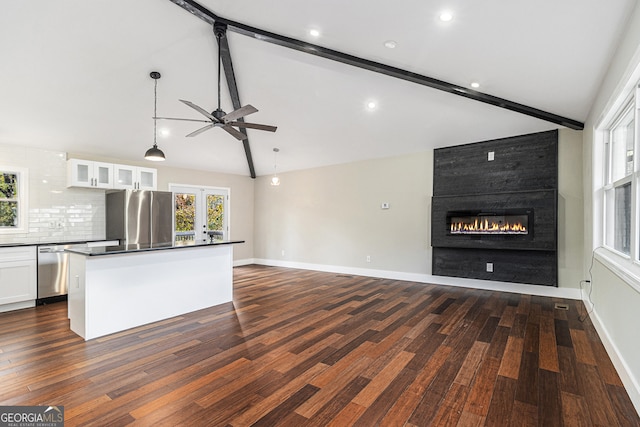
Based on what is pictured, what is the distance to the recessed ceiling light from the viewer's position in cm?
264

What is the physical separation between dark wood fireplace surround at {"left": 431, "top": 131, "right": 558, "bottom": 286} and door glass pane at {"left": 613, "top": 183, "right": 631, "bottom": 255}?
4.79ft

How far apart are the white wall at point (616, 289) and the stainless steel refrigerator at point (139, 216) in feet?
19.6

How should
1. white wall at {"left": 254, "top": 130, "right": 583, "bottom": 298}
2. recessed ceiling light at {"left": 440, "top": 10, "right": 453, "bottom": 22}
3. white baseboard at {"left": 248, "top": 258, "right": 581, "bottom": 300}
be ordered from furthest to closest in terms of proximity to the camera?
white baseboard at {"left": 248, "top": 258, "right": 581, "bottom": 300} → white wall at {"left": 254, "top": 130, "right": 583, "bottom": 298} → recessed ceiling light at {"left": 440, "top": 10, "right": 453, "bottom": 22}

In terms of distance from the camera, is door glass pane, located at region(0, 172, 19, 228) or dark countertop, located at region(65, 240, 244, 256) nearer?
dark countertop, located at region(65, 240, 244, 256)

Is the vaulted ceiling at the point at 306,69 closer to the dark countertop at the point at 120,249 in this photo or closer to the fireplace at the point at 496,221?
the fireplace at the point at 496,221

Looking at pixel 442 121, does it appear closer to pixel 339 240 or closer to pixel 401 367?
pixel 339 240

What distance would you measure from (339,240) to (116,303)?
15.0 feet

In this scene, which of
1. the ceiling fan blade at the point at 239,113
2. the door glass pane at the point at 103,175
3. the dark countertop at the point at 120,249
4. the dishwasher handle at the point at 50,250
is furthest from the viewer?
the door glass pane at the point at 103,175

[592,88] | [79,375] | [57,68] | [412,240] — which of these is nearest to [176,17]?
[57,68]

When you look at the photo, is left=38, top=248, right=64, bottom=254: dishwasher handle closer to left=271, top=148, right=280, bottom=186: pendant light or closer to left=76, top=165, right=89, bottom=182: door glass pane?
left=76, top=165, right=89, bottom=182: door glass pane

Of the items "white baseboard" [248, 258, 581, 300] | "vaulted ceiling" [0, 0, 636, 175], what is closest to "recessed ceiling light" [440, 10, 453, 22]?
"vaulted ceiling" [0, 0, 636, 175]

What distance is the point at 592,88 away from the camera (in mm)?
3520

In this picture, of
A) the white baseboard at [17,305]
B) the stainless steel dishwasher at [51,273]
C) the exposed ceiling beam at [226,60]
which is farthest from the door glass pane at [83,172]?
the exposed ceiling beam at [226,60]

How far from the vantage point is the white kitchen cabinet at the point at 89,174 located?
17.5 feet
